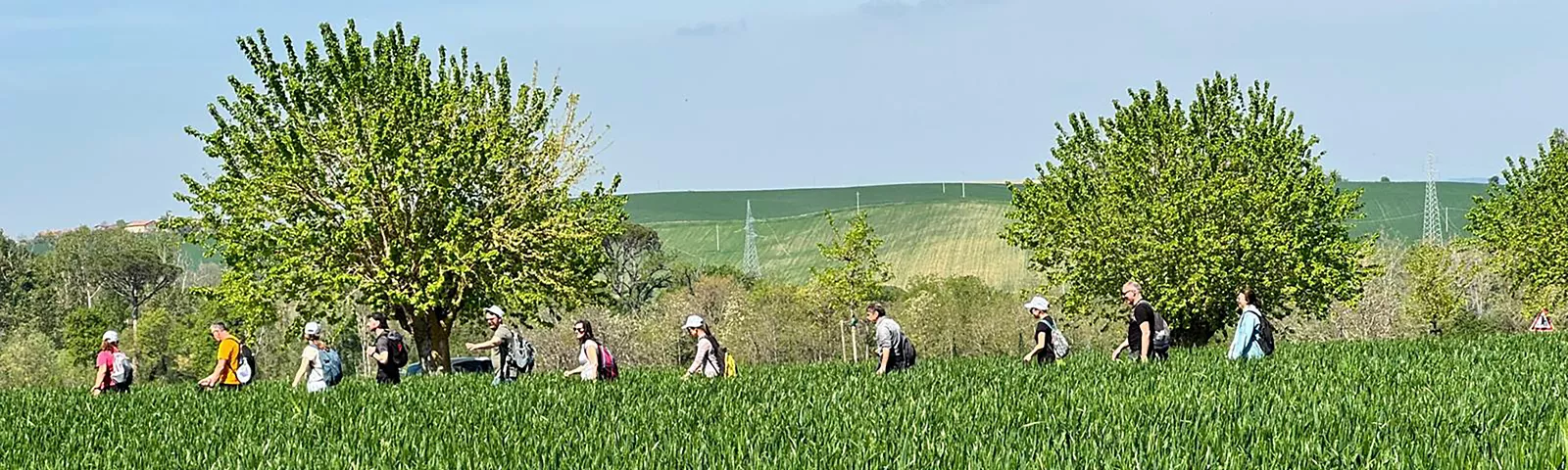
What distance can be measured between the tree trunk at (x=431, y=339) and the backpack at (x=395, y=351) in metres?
10.9

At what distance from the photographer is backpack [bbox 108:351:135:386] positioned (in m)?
21.0

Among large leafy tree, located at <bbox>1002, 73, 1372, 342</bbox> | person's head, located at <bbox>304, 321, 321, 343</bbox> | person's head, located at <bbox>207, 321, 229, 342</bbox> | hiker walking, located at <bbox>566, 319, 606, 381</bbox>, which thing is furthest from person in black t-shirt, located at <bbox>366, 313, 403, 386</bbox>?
large leafy tree, located at <bbox>1002, 73, 1372, 342</bbox>

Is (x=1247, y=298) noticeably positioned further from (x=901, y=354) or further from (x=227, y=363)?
(x=227, y=363)

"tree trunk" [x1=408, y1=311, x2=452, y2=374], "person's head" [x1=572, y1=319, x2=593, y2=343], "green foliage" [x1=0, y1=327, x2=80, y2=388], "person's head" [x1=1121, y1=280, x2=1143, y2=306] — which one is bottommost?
"green foliage" [x1=0, y1=327, x2=80, y2=388]

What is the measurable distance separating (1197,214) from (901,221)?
95.0 meters

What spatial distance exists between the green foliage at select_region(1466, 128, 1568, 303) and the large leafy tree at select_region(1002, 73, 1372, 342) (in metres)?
10.3

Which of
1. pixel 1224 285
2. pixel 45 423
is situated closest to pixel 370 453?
pixel 45 423

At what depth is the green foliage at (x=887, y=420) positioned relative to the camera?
9.58 meters

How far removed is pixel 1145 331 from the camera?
18.2 metres

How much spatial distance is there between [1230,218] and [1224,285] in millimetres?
1754

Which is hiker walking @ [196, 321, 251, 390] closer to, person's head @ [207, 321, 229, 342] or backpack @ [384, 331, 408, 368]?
person's head @ [207, 321, 229, 342]

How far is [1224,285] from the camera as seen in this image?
3816 centimetres

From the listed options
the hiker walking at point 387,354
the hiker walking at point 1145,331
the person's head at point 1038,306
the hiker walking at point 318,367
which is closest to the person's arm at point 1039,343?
the hiker walking at point 1145,331

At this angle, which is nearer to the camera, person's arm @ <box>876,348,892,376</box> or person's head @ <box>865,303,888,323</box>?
person's head @ <box>865,303,888,323</box>
